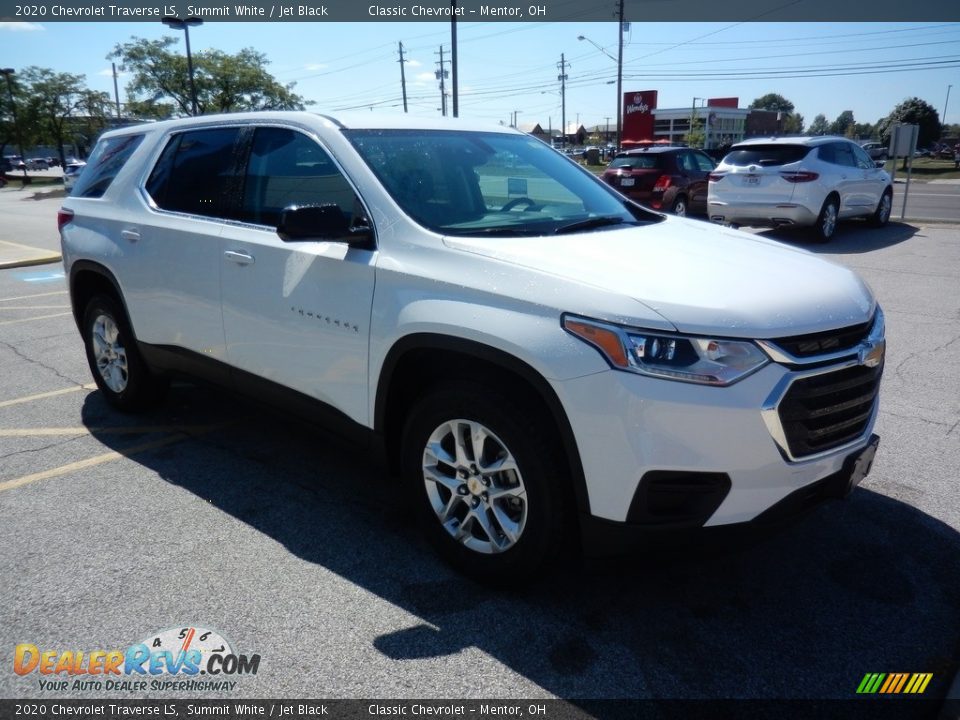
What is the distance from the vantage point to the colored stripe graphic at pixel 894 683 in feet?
8.05

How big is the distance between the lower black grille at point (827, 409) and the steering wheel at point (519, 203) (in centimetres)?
159

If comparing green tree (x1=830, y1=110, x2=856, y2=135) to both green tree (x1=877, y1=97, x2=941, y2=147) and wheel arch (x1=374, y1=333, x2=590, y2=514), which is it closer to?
green tree (x1=877, y1=97, x2=941, y2=147)

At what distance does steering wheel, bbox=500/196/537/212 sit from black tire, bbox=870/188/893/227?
504 inches

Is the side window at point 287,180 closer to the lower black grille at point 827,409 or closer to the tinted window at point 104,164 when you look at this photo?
the tinted window at point 104,164

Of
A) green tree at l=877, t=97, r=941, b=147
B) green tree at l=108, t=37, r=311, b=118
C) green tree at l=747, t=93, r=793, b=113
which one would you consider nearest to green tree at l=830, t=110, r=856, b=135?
green tree at l=747, t=93, r=793, b=113

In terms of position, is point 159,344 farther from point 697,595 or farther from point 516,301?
point 697,595

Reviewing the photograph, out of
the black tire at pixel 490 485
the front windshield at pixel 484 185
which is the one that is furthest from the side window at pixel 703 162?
the black tire at pixel 490 485

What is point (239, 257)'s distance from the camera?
367 cm

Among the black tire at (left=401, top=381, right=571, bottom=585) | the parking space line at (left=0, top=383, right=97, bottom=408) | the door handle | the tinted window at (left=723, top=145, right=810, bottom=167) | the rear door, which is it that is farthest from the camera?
the tinted window at (left=723, top=145, right=810, bottom=167)

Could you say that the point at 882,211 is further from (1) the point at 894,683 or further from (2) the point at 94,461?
(2) the point at 94,461

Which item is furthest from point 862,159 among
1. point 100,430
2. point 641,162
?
point 100,430

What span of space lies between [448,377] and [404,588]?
2.88 feet

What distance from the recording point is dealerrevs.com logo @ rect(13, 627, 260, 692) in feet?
8.27

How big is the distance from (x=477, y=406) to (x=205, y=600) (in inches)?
53.2
